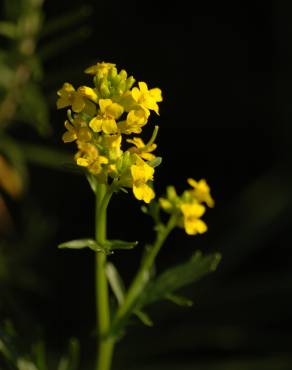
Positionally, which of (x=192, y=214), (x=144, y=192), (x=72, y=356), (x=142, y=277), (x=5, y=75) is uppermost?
(x=5, y=75)

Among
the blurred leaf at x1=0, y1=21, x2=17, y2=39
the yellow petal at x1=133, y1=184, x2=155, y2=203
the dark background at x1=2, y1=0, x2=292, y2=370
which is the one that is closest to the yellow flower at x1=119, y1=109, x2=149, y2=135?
the yellow petal at x1=133, y1=184, x2=155, y2=203

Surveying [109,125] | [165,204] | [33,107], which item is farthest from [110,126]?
[33,107]

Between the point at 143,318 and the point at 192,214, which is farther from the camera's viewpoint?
the point at 192,214

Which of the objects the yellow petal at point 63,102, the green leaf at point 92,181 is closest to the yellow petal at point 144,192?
the green leaf at point 92,181

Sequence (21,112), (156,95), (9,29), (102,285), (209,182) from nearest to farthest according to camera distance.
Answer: (156,95) → (102,285) → (9,29) → (21,112) → (209,182)

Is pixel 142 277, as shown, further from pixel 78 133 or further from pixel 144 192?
pixel 78 133

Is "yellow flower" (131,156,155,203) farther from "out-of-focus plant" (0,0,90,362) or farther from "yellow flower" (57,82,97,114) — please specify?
"out-of-focus plant" (0,0,90,362)
